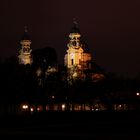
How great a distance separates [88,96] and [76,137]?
191 feet

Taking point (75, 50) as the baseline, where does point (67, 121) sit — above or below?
below

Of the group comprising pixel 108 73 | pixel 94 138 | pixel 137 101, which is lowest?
pixel 94 138

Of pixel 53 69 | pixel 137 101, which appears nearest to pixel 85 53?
pixel 137 101

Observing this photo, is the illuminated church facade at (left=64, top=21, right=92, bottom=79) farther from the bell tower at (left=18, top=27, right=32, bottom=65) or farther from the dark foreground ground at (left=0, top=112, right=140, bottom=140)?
the dark foreground ground at (left=0, top=112, right=140, bottom=140)

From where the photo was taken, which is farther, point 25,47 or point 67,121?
point 25,47

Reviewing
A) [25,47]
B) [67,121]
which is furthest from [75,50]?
[67,121]

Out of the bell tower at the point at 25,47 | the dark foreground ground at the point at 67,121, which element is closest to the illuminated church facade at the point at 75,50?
the bell tower at the point at 25,47

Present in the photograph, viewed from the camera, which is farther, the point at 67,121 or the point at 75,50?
the point at 75,50

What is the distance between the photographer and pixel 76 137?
106ft

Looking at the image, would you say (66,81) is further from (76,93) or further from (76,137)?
(76,137)

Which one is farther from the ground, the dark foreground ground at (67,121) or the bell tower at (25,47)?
the bell tower at (25,47)

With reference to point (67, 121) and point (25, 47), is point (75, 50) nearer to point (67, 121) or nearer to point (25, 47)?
point (25, 47)

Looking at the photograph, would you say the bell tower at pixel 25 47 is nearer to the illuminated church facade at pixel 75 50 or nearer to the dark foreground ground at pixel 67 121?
the illuminated church facade at pixel 75 50

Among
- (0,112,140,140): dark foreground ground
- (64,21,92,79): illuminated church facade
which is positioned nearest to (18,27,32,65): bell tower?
(64,21,92,79): illuminated church facade
